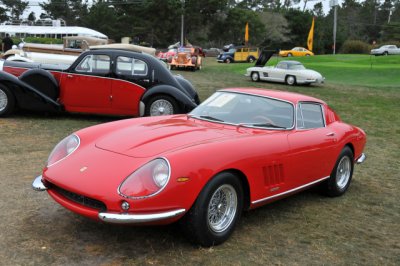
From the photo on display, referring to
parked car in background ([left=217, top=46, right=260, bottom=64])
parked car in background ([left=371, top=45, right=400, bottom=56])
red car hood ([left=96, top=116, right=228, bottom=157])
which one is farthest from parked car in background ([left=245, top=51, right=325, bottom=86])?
parked car in background ([left=371, top=45, right=400, bottom=56])

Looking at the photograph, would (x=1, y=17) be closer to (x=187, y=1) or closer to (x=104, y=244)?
(x=187, y=1)

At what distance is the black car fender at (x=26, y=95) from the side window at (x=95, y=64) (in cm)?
90

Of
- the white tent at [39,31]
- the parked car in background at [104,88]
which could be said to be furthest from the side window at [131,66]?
the white tent at [39,31]

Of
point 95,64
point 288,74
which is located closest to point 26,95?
point 95,64

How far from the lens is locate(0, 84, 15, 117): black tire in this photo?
9.04 m

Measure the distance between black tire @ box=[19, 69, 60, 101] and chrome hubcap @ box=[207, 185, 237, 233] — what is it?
6.56 m

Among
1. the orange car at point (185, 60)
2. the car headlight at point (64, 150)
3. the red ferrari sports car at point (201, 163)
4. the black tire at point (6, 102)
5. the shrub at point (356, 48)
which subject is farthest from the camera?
the shrub at point (356, 48)

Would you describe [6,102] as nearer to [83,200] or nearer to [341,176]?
[83,200]

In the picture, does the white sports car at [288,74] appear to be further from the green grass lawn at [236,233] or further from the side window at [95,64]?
the green grass lawn at [236,233]

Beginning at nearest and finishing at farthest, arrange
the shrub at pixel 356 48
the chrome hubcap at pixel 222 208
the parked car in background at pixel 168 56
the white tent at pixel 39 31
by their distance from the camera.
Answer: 1. the chrome hubcap at pixel 222 208
2. the parked car in background at pixel 168 56
3. the white tent at pixel 39 31
4. the shrub at pixel 356 48

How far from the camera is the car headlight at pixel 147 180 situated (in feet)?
10.9

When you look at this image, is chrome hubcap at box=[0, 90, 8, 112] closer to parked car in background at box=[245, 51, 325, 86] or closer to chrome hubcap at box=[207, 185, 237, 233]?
chrome hubcap at box=[207, 185, 237, 233]

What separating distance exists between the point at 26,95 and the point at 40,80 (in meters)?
0.42

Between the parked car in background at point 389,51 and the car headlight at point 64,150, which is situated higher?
the parked car in background at point 389,51
